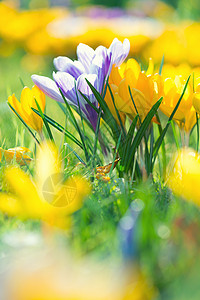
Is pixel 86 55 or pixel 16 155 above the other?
pixel 86 55

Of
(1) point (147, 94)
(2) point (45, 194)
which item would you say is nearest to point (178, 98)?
(1) point (147, 94)

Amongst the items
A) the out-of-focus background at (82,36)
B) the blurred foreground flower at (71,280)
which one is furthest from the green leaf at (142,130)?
the out-of-focus background at (82,36)

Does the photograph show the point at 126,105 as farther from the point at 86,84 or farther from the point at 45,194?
the point at 45,194

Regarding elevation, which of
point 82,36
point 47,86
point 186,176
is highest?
point 47,86

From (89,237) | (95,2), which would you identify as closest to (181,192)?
(89,237)

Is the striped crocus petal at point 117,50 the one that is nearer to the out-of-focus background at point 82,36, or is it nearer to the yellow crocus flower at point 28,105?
the yellow crocus flower at point 28,105

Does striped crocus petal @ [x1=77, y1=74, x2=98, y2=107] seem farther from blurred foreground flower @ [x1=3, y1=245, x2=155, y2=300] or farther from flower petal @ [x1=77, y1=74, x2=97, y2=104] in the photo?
blurred foreground flower @ [x1=3, y1=245, x2=155, y2=300]

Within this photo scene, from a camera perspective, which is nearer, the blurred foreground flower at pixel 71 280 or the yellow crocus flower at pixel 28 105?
the blurred foreground flower at pixel 71 280

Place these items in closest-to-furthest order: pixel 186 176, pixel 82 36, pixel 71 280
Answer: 1. pixel 71 280
2. pixel 186 176
3. pixel 82 36
